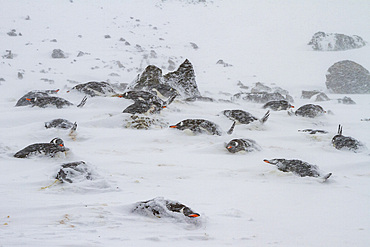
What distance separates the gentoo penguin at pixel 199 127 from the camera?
4.41 metres

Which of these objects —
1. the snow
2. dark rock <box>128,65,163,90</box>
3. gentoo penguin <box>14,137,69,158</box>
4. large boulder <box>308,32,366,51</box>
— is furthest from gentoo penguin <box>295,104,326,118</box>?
large boulder <box>308,32,366,51</box>

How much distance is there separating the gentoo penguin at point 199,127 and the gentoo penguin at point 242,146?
601mm

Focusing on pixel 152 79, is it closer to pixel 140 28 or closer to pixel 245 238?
pixel 245 238

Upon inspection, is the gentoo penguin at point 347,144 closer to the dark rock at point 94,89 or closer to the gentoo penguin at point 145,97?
the gentoo penguin at point 145,97

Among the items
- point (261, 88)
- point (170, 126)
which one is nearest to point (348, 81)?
point (261, 88)

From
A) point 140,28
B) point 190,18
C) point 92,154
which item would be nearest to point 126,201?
point 92,154

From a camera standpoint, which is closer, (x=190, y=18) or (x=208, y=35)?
(x=208, y=35)

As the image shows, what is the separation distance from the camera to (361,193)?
2.62 meters

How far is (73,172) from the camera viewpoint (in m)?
2.47

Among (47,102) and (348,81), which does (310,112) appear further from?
(348,81)

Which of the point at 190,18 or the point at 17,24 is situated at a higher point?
the point at 190,18

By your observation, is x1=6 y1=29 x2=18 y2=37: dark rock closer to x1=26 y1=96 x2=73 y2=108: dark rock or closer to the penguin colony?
the penguin colony

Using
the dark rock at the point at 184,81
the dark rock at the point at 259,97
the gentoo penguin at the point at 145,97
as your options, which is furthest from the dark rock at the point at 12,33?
the gentoo penguin at the point at 145,97

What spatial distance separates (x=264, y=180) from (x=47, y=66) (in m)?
9.77
